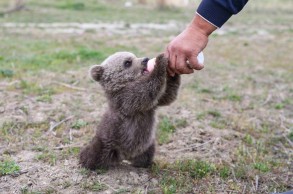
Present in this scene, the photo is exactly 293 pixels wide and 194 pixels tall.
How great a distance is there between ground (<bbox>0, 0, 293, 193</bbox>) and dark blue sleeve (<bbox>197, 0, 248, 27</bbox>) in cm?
164

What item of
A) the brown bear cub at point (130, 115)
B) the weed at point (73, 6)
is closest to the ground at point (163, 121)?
the brown bear cub at point (130, 115)

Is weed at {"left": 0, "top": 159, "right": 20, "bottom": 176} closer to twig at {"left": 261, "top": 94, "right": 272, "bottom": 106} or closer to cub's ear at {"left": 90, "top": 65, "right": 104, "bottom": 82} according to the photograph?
cub's ear at {"left": 90, "top": 65, "right": 104, "bottom": 82}

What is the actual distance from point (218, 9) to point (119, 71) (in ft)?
4.60

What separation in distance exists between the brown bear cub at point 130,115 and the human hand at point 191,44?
28cm

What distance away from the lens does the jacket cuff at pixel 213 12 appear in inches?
135

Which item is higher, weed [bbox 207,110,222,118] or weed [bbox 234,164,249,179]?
weed [bbox 207,110,222,118]

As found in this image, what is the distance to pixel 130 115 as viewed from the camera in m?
4.14

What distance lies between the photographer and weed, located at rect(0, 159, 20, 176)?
13.6 ft

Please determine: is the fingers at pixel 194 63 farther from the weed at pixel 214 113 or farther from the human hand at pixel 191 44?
the weed at pixel 214 113

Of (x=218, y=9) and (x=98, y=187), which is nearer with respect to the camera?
(x=218, y=9)

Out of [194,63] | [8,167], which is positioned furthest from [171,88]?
[8,167]

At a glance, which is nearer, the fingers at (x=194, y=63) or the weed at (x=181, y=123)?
the fingers at (x=194, y=63)

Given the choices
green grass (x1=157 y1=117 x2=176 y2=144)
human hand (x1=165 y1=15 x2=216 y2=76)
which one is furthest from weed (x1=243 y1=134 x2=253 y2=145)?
human hand (x1=165 y1=15 x2=216 y2=76)

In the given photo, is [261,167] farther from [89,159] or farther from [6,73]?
[6,73]
